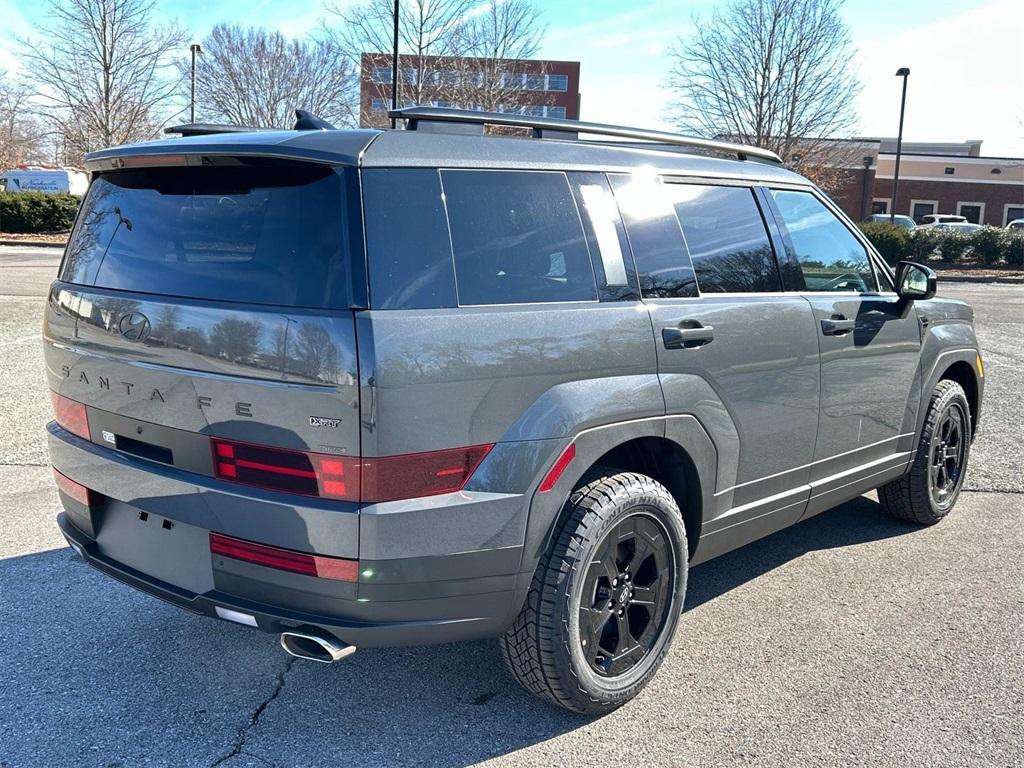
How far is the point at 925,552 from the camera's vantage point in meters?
4.68

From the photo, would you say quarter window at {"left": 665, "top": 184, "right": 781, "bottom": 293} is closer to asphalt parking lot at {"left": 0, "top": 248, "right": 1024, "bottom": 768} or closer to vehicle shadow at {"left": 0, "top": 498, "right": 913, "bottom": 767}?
asphalt parking lot at {"left": 0, "top": 248, "right": 1024, "bottom": 768}

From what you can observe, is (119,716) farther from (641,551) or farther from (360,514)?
(641,551)

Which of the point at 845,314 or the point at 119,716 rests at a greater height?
the point at 845,314

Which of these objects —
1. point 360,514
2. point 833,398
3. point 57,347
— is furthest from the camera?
point 833,398

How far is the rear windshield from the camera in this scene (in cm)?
243

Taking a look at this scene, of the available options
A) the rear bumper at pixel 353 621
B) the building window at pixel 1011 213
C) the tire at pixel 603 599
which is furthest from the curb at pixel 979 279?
the building window at pixel 1011 213

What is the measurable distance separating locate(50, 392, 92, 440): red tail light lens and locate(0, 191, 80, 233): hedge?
29949 millimetres

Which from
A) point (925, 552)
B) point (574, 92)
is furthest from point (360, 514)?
point (574, 92)

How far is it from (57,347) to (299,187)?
4.04 feet

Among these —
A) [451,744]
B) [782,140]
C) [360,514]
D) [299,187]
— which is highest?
[782,140]

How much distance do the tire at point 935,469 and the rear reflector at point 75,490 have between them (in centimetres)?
412

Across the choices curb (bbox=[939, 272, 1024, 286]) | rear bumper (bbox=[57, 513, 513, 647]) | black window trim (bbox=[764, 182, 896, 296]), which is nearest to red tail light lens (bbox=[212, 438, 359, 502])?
rear bumper (bbox=[57, 513, 513, 647])

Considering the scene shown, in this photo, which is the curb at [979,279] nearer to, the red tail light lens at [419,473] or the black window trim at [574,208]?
the black window trim at [574,208]

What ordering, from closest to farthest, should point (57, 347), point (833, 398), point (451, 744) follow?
point (451, 744)
point (57, 347)
point (833, 398)
